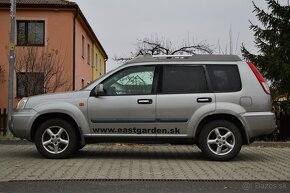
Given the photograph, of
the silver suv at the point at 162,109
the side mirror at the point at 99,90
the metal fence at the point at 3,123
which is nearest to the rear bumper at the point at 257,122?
the silver suv at the point at 162,109

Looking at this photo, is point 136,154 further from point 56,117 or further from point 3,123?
point 3,123

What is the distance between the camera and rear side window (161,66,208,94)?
884 cm

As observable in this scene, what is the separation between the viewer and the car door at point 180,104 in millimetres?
8688

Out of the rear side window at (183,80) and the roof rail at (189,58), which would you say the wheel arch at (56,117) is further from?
the rear side window at (183,80)

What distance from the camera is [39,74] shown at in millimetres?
18125

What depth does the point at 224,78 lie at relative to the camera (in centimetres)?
887

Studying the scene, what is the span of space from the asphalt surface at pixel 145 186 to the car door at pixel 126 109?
7.03 feet

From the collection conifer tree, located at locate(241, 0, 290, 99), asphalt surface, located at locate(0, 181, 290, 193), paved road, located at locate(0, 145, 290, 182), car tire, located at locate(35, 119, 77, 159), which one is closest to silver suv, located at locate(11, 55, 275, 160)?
car tire, located at locate(35, 119, 77, 159)

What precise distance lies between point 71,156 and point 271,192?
4.25 m

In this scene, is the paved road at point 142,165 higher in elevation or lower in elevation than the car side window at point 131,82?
lower

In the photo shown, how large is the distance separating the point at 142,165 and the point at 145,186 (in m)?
1.89

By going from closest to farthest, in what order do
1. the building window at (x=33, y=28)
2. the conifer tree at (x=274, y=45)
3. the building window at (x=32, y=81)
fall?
1. the conifer tree at (x=274, y=45)
2. the building window at (x=32, y=81)
3. the building window at (x=33, y=28)

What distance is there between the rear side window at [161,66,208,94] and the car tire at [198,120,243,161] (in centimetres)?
70

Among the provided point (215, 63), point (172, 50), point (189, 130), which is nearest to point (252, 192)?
point (189, 130)
